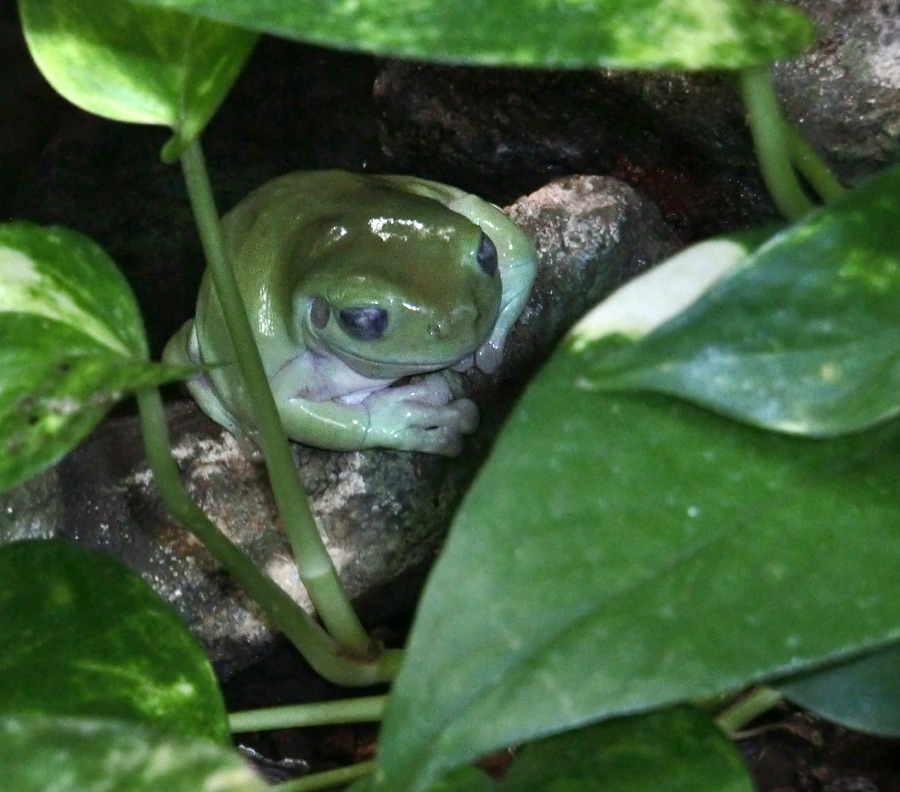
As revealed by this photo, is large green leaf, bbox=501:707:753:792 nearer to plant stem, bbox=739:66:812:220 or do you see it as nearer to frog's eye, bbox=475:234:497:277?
plant stem, bbox=739:66:812:220

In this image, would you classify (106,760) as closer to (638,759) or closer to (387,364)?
(638,759)

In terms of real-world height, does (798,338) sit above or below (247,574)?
above

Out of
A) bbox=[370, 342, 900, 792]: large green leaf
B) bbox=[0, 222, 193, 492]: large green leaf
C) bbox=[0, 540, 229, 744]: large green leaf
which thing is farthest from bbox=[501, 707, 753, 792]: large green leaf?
bbox=[0, 222, 193, 492]: large green leaf

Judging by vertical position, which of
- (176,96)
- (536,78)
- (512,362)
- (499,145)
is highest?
(176,96)

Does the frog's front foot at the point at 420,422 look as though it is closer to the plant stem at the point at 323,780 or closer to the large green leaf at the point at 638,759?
the plant stem at the point at 323,780

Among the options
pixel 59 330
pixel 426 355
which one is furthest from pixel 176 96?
pixel 426 355

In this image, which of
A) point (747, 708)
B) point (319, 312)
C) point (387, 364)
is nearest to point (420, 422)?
point (387, 364)

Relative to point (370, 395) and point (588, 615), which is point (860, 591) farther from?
point (370, 395)

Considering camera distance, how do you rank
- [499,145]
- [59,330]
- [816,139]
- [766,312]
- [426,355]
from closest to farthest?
[766,312], [59,330], [816,139], [426,355], [499,145]
